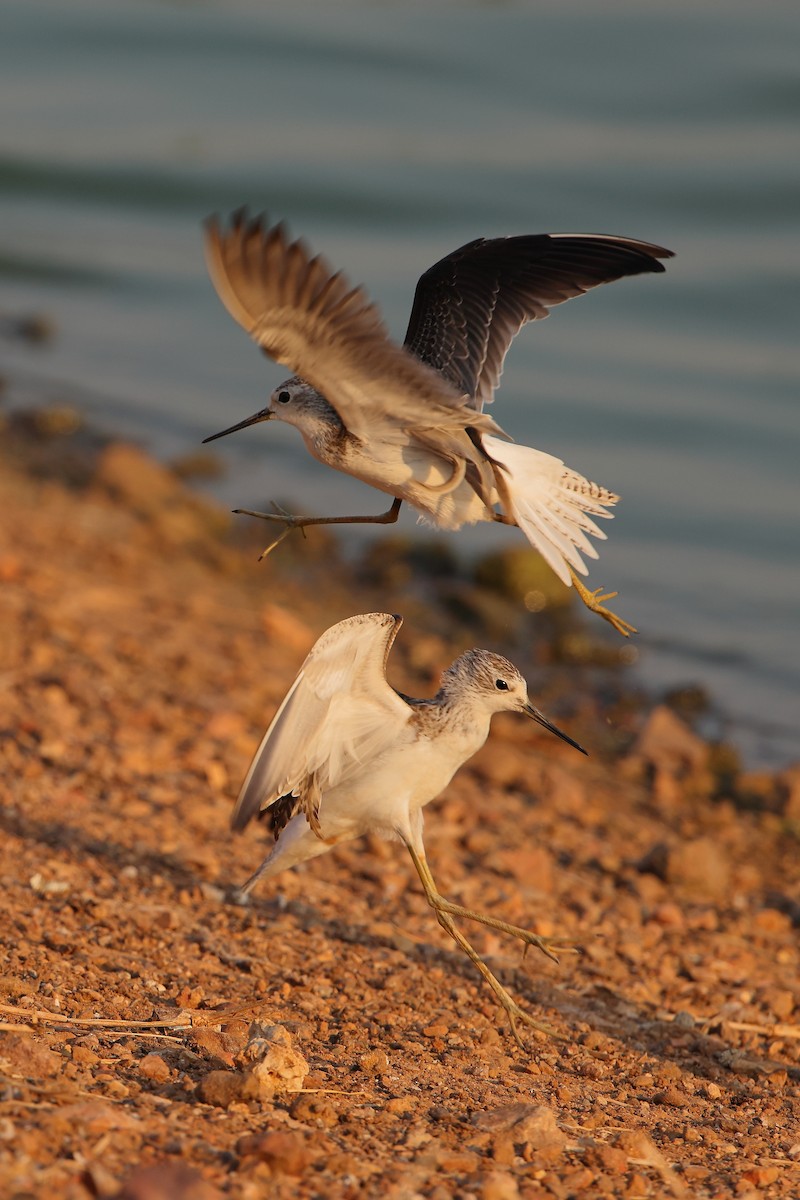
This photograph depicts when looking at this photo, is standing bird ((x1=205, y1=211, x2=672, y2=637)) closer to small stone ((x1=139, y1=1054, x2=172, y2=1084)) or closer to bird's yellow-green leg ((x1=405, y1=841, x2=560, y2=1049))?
bird's yellow-green leg ((x1=405, y1=841, x2=560, y2=1049))

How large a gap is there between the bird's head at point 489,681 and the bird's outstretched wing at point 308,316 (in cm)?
91

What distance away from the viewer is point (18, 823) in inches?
207

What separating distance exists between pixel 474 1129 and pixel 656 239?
12.7 meters

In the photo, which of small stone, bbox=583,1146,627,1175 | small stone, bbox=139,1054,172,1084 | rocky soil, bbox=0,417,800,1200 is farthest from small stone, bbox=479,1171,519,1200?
small stone, bbox=139,1054,172,1084

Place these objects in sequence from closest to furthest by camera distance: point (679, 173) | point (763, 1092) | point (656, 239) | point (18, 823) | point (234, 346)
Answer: point (763, 1092) → point (18, 823) → point (234, 346) → point (656, 239) → point (679, 173)

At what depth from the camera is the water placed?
10.2m

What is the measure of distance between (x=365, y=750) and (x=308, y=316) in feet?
4.58

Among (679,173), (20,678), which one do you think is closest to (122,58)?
(679,173)

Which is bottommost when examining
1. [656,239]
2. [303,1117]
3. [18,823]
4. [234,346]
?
[18,823]

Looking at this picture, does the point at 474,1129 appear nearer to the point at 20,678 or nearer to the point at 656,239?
the point at 20,678

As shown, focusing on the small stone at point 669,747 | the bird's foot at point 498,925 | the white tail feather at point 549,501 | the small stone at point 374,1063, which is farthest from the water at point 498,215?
the small stone at point 374,1063

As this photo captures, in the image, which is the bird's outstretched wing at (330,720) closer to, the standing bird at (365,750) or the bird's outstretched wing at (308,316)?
the standing bird at (365,750)

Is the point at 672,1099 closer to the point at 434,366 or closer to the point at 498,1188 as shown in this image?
the point at 498,1188

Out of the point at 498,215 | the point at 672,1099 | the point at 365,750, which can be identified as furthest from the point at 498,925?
the point at 498,215
